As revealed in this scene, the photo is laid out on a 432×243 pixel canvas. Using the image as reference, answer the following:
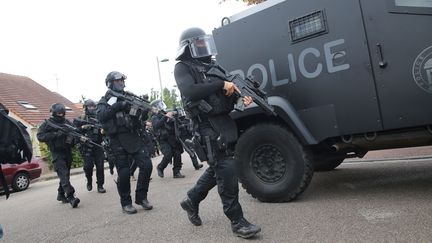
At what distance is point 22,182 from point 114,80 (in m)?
9.11

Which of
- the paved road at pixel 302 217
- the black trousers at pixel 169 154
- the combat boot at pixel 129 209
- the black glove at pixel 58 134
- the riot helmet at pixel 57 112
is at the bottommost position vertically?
the paved road at pixel 302 217

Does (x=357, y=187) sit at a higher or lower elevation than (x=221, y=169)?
lower

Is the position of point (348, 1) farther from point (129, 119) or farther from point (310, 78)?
point (129, 119)

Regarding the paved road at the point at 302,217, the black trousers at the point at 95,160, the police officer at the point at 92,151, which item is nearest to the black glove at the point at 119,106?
the paved road at the point at 302,217

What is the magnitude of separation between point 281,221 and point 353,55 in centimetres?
187

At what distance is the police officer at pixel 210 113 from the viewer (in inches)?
158

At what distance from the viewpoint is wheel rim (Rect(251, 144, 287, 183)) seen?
4992mm

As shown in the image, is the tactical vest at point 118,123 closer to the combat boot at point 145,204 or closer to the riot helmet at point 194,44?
the combat boot at point 145,204

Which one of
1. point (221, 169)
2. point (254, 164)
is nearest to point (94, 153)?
point (254, 164)

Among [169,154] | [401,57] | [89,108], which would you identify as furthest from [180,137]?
[401,57]

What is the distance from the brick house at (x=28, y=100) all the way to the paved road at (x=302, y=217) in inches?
719

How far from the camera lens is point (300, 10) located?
481 centimetres

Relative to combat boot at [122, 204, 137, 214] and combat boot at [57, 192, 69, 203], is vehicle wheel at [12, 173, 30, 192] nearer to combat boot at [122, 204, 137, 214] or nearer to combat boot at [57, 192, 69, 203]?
combat boot at [57, 192, 69, 203]

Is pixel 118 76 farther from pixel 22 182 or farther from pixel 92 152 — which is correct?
pixel 22 182
